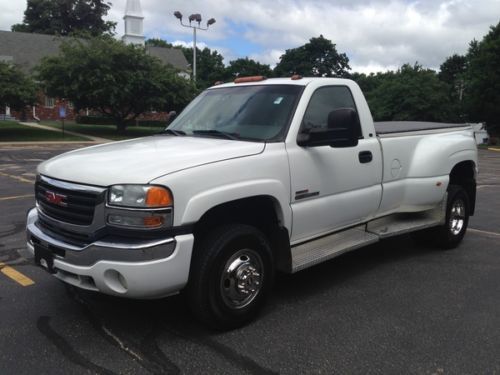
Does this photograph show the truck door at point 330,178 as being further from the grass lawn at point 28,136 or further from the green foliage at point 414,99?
the green foliage at point 414,99

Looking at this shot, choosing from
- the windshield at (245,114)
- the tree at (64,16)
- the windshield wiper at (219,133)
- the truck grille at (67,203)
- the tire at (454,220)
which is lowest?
the tire at (454,220)

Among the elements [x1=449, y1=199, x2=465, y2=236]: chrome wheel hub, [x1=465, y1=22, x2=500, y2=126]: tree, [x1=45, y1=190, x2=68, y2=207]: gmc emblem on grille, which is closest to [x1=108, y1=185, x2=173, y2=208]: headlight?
[x1=45, y1=190, x2=68, y2=207]: gmc emblem on grille

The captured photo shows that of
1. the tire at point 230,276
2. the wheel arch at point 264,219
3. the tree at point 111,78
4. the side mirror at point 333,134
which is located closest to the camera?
the tire at point 230,276

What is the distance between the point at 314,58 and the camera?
2923 inches

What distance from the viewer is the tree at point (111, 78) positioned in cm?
3266

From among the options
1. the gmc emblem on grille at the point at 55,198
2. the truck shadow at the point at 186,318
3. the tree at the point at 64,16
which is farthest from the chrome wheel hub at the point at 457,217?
the tree at the point at 64,16

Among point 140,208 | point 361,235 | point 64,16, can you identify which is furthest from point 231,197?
point 64,16

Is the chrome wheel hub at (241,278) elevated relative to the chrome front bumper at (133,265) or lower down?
lower down

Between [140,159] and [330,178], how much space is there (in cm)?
176

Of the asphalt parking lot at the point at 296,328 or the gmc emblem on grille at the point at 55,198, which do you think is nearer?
the asphalt parking lot at the point at 296,328

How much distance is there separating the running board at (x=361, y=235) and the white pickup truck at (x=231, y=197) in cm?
2

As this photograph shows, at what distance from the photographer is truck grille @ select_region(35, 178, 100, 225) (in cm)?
345

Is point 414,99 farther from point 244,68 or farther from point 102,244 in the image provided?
point 102,244

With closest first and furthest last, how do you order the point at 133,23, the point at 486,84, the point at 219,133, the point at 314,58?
the point at 219,133, the point at 486,84, the point at 133,23, the point at 314,58
